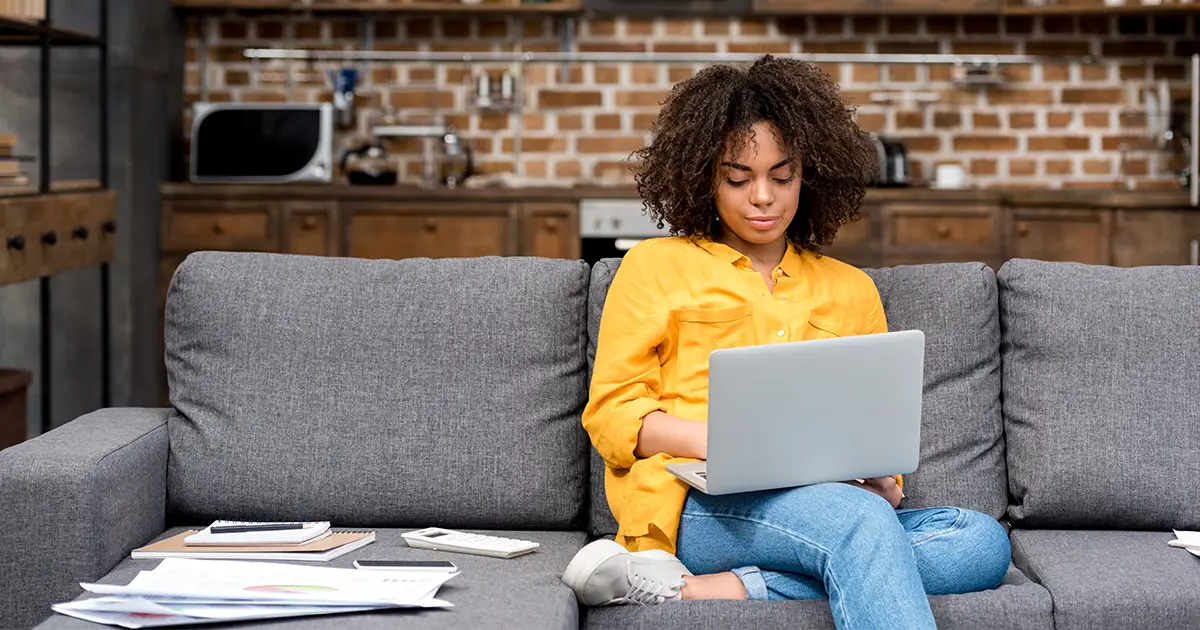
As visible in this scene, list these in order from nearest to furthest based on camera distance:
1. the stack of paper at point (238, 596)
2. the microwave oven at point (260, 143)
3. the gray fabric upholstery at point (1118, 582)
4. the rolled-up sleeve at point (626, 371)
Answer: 1. the stack of paper at point (238, 596)
2. the gray fabric upholstery at point (1118, 582)
3. the rolled-up sleeve at point (626, 371)
4. the microwave oven at point (260, 143)

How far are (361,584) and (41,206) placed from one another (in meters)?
2.32

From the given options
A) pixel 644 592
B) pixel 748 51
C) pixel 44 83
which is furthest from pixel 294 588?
pixel 748 51

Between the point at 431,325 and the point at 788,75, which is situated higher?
the point at 788,75

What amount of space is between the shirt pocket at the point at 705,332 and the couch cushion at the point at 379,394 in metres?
0.24

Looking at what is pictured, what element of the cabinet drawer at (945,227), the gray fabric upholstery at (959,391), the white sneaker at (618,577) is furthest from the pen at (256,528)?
the cabinet drawer at (945,227)

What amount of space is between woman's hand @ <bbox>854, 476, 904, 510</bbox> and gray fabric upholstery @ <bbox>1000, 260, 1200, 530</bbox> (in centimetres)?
30

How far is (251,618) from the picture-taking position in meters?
1.48

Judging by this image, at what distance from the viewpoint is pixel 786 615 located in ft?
5.53

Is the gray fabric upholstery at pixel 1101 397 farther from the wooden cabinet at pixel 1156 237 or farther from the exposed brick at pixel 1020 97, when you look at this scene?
the exposed brick at pixel 1020 97

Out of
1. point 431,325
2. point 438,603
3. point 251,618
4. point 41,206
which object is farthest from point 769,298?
point 41,206

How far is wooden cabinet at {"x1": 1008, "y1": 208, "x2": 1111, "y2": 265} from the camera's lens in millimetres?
4211

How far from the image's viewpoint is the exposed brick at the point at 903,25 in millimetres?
4988

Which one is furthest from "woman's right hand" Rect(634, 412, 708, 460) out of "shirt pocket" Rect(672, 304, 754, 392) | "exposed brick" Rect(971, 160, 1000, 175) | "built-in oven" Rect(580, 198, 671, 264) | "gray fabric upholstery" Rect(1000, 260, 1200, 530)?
"exposed brick" Rect(971, 160, 1000, 175)

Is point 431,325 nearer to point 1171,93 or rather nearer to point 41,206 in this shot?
point 41,206
